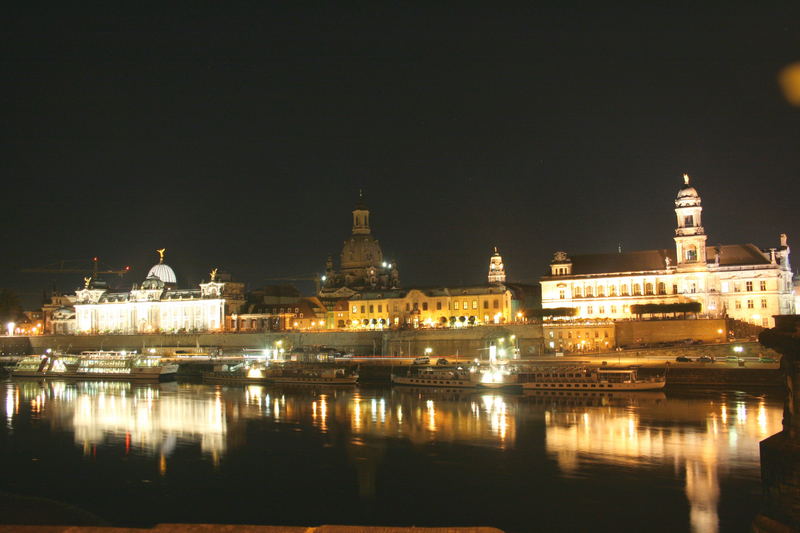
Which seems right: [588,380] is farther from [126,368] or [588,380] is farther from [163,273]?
[163,273]

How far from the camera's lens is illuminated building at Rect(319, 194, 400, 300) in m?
118

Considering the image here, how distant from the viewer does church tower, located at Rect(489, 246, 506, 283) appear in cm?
11419

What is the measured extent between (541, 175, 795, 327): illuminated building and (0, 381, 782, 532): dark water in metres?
28.4

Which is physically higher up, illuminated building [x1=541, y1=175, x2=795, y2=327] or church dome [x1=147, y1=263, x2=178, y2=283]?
church dome [x1=147, y1=263, x2=178, y2=283]

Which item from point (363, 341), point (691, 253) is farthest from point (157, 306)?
point (691, 253)

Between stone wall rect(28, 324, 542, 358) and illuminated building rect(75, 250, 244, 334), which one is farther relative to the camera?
illuminated building rect(75, 250, 244, 334)

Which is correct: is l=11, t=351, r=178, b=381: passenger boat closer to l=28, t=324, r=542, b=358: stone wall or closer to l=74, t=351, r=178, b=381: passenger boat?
l=74, t=351, r=178, b=381: passenger boat

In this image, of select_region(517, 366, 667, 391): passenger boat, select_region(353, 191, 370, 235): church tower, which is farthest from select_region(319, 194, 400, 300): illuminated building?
select_region(517, 366, 667, 391): passenger boat

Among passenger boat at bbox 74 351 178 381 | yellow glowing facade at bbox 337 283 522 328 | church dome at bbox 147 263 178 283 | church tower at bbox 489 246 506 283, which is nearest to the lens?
passenger boat at bbox 74 351 178 381

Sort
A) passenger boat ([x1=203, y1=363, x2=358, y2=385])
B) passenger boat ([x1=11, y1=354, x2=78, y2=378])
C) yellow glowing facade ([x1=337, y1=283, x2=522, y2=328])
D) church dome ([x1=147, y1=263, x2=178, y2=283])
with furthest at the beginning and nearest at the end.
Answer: church dome ([x1=147, y1=263, x2=178, y2=283])
yellow glowing facade ([x1=337, y1=283, x2=522, y2=328])
passenger boat ([x1=11, y1=354, x2=78, y2=378])
passenger boat ([x1=203, y1=363, x2=358, y2=385])

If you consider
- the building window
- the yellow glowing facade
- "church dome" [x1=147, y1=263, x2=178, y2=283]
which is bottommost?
the yellow glowing facade

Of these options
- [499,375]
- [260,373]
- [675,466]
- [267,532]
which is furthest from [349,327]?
[267,532]

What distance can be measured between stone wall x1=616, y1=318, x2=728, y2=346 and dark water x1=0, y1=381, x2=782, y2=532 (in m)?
21.7

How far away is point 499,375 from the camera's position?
5878 cm
